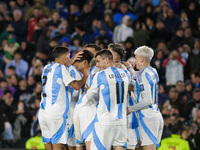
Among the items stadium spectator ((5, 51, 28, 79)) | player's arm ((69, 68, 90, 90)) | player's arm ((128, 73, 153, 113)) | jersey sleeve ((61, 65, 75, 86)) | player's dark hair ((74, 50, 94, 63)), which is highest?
stadium spectator ((5, 51, 28, 79))

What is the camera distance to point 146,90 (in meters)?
8.20

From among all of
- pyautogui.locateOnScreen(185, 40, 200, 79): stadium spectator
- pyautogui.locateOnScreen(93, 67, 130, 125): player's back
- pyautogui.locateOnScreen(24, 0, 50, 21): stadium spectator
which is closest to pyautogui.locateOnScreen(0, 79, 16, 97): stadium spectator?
pyautogui.locateOnScreen(24, 0, 50, 21): stadium spectator

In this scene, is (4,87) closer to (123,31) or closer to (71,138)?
(123,31)

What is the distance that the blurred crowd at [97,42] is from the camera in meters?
13.0

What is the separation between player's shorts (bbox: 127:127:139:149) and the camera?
8.68 meters

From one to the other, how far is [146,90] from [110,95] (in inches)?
31.5

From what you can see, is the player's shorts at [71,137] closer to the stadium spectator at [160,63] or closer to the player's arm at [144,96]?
the player's arm at [144,96]

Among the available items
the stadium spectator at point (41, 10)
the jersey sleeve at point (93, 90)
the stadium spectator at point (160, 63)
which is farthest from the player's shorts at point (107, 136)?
the stadium spectator at point (41, 10)

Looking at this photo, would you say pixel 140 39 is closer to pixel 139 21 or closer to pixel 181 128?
pixel 139 21

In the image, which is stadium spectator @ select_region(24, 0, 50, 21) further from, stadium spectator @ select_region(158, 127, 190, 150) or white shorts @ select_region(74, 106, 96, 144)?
white shorts @ select_region(74, 106, 96, 144)

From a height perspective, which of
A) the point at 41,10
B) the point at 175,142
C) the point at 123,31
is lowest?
the point at 175,142

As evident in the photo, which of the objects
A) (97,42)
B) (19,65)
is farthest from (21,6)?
(97,42)

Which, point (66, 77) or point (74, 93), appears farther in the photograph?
point (74, 93)

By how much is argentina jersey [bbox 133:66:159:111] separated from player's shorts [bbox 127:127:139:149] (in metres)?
0.67
